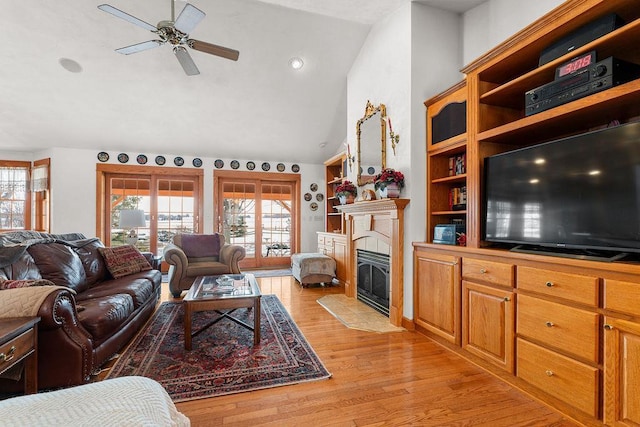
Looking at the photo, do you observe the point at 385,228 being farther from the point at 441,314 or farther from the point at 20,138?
the point at 20,138

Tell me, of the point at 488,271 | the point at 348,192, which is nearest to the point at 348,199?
the point at 348,192

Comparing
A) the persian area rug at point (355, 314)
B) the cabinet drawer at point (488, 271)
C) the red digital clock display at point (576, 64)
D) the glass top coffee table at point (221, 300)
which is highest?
the red digital clock display at point (576, 64)

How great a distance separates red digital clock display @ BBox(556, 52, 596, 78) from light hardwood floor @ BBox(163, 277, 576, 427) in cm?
205

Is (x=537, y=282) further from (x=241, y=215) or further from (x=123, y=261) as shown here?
(x=241, y=215)

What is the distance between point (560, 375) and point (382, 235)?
1975mm

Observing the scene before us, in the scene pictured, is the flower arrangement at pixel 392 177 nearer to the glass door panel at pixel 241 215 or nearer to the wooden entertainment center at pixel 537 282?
the wooden entertainment center at pixel 537 282

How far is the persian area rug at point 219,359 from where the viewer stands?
207 centimetres

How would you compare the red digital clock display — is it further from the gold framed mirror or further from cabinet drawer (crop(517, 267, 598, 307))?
the gold framed mirror

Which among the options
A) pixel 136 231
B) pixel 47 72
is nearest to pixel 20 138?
pixel 47 72

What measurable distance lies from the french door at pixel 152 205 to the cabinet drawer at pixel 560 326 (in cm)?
584

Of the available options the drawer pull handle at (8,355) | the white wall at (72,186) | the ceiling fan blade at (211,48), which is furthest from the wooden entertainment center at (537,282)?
the white wall at (72,186)

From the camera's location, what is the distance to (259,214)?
22.3 ft

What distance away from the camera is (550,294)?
183 centimetres

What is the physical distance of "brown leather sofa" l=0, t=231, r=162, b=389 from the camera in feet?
6.10
